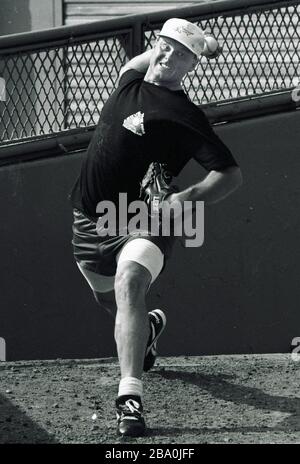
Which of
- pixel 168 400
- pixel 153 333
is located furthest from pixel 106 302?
pixel 168 400

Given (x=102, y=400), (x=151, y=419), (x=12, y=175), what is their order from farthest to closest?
(x=12, y=175) < (x=102, y=400) < (x=151, y=419)

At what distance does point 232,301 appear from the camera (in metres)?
7.92

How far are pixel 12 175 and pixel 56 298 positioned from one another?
848 mm

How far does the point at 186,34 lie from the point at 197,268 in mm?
2017

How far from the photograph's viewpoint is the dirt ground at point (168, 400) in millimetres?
5898

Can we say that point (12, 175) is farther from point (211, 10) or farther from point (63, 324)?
point (211, 10)

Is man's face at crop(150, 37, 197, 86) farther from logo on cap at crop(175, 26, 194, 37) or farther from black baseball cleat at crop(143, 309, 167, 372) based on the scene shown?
black baseball cleat at crop(143, 309, 167, 372)

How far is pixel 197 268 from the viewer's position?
7855mm

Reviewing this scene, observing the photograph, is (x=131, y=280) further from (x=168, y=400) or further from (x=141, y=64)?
(x=141, y=64)

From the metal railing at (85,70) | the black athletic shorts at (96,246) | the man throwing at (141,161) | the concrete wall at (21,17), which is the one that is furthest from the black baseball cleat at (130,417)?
the concrete wall at (21,17)

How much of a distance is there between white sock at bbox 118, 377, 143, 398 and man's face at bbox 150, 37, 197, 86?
162 centimetres

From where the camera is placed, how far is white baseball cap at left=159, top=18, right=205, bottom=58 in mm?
6290

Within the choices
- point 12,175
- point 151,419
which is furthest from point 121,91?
point 151,419

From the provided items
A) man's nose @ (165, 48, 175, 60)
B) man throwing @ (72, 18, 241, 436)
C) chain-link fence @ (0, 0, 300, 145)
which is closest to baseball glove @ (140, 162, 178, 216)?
man throwing @ (72, 18, 241, 436)
